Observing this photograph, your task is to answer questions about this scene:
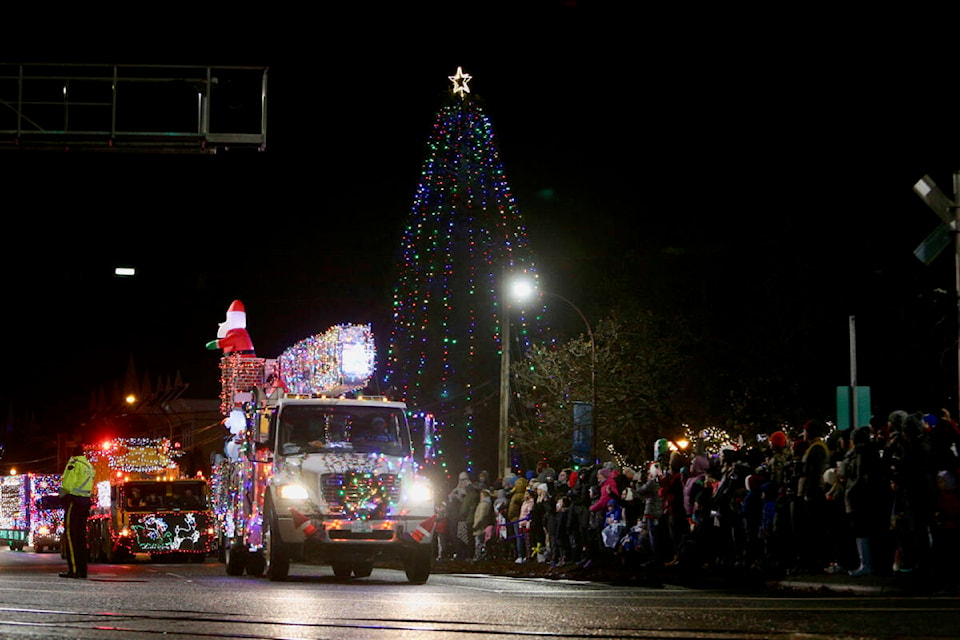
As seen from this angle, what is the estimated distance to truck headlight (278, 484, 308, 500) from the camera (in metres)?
19.1

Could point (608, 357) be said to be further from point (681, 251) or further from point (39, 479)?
point (39, 479)

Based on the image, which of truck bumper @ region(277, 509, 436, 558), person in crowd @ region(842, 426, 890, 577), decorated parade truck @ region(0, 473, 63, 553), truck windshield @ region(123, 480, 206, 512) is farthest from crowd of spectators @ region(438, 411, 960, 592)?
decorated parade truck @ region(0, 473, 63, 553)

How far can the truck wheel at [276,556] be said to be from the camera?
19.1 m

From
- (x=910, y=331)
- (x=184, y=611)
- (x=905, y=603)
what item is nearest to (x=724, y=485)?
(x=905, y=603)

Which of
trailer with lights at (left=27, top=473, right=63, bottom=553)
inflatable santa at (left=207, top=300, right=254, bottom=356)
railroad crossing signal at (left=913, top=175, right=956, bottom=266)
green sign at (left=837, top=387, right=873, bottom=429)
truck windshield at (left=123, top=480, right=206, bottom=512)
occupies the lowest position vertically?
trailer with lights at (left=27, top=473, right=63, bottom=553)

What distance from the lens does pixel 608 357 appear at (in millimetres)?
41719

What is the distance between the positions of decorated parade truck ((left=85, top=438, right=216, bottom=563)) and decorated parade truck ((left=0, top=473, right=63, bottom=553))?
29.6ft

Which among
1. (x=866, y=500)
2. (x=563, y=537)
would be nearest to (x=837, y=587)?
(x=866, y=500)

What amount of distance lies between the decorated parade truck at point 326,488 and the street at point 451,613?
7.07 feet

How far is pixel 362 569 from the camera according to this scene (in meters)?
21.6

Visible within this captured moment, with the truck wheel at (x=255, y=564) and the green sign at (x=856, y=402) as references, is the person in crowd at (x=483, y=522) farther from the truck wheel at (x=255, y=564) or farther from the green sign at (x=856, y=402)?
the green sign at (x=856, y=402)

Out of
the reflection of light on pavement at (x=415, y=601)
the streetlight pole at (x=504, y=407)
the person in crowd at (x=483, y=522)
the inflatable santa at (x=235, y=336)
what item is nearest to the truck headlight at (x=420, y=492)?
the reflection of light on pavement at (x=415, y=601)

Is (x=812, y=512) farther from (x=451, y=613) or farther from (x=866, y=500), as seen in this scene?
(x=451, y=613)

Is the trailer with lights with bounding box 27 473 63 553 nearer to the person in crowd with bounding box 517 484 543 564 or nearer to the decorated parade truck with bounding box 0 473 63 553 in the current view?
the decorated parade truck with bounding box 0 473 63 553
